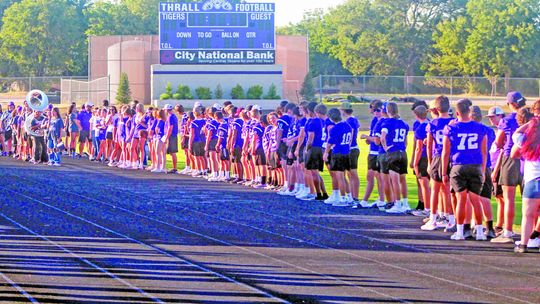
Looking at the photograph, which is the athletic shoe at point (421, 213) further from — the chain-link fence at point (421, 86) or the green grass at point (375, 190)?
the chain-link fence at point (421, 86)

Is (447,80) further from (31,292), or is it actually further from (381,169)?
(31,292)

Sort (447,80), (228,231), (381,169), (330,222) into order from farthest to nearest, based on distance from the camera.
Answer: (447,80) < (381,169) < (330,222) < (228,231)

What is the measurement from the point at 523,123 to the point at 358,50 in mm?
71698

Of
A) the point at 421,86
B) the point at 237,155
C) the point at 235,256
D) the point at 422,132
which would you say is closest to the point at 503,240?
the point at 422,132

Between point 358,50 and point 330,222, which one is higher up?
point 358,50

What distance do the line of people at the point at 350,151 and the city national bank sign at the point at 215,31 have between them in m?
19.7

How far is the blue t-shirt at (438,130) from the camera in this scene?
13883 mm

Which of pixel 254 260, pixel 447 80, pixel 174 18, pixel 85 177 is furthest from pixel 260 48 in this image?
pixel 254 260

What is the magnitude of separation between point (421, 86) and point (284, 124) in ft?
153

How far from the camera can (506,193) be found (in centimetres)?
1277

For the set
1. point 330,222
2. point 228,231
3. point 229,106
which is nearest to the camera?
point 228,231

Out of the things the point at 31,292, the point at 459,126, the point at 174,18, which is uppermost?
the point at 174,18

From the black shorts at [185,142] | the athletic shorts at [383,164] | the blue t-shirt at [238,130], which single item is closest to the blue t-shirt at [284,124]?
the blue t-shirt at [238,130]

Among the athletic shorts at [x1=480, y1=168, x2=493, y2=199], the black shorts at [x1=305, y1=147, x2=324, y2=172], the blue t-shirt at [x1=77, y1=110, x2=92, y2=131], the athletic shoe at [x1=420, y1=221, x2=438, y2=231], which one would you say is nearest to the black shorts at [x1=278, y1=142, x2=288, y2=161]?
the black shorts at [x1=305, y1=147, x2=324, y2=172]
